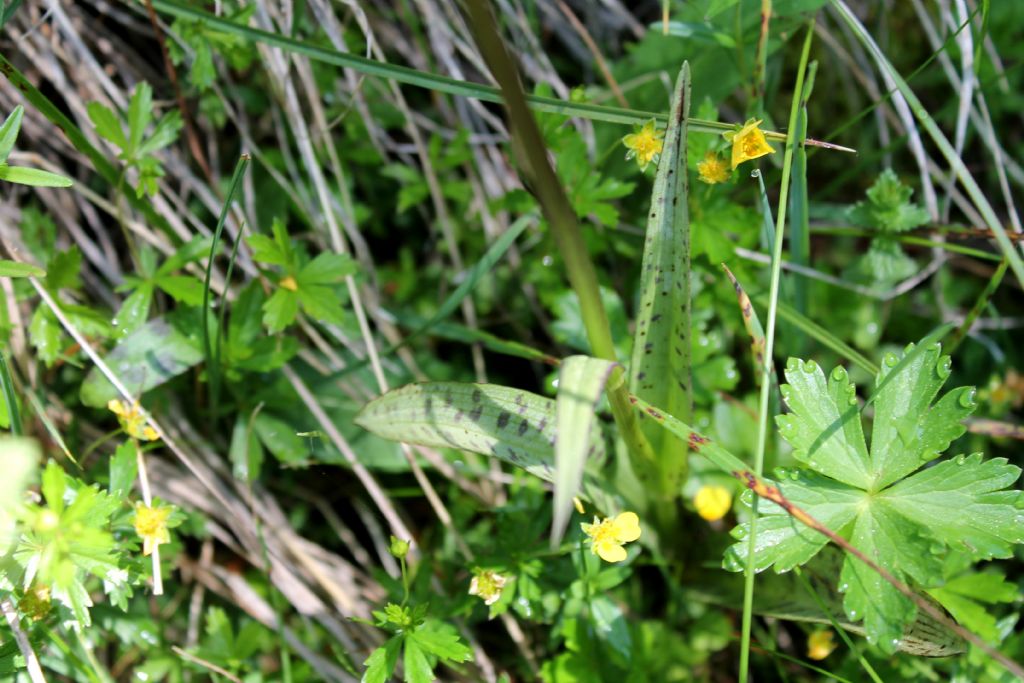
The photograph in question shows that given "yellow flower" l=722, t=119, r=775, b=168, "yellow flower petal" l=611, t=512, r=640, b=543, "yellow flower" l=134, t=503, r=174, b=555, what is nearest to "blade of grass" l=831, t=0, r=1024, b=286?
"yellow flower" l=722, t=119, r=775, b=168

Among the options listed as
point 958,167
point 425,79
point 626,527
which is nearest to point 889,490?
point 626,527

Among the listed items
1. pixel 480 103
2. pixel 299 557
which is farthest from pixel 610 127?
pixel 299 557

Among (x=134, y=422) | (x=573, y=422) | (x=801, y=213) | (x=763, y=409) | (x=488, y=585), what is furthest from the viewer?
(x=801, y=213)

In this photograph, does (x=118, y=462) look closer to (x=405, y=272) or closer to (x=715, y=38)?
(x=405, y=272)

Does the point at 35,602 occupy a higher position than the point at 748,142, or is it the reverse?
the point at 748,142

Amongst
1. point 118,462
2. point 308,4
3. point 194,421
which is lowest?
point 194,421

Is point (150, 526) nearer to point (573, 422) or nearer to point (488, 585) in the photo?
point (488, 585)
